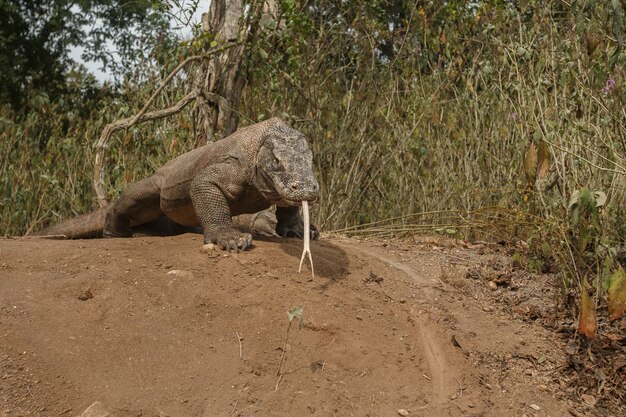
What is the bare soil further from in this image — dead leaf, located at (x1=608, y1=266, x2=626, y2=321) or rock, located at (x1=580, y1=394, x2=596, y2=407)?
dead leaf, located at (x1=608, y1=266, x2=626, y2=321)

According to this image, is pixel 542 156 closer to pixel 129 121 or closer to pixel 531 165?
pixel 531 165

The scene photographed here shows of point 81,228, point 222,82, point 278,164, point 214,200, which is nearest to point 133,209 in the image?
point 81,228

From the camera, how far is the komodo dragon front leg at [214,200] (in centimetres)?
507

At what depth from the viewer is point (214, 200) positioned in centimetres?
518

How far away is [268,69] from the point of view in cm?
725

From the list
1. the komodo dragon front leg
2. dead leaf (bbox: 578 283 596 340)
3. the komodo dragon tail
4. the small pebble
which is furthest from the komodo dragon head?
the komodo dragon tail

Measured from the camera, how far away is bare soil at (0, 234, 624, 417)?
3822 millimetres

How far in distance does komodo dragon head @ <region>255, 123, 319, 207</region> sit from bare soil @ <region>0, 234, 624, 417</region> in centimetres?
37

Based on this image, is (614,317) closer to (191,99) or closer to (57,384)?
(57,384)

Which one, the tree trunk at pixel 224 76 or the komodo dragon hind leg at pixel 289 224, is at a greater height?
the tree trunk at pixel 224 76

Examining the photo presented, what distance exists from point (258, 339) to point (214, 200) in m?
1.25

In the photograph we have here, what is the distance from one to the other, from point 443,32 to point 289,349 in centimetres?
474

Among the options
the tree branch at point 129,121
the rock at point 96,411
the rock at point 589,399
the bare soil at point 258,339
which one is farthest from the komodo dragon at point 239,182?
the rock at point 589,399

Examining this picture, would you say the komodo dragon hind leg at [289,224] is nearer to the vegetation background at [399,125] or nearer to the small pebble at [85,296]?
the vegetation background at [399,125]
